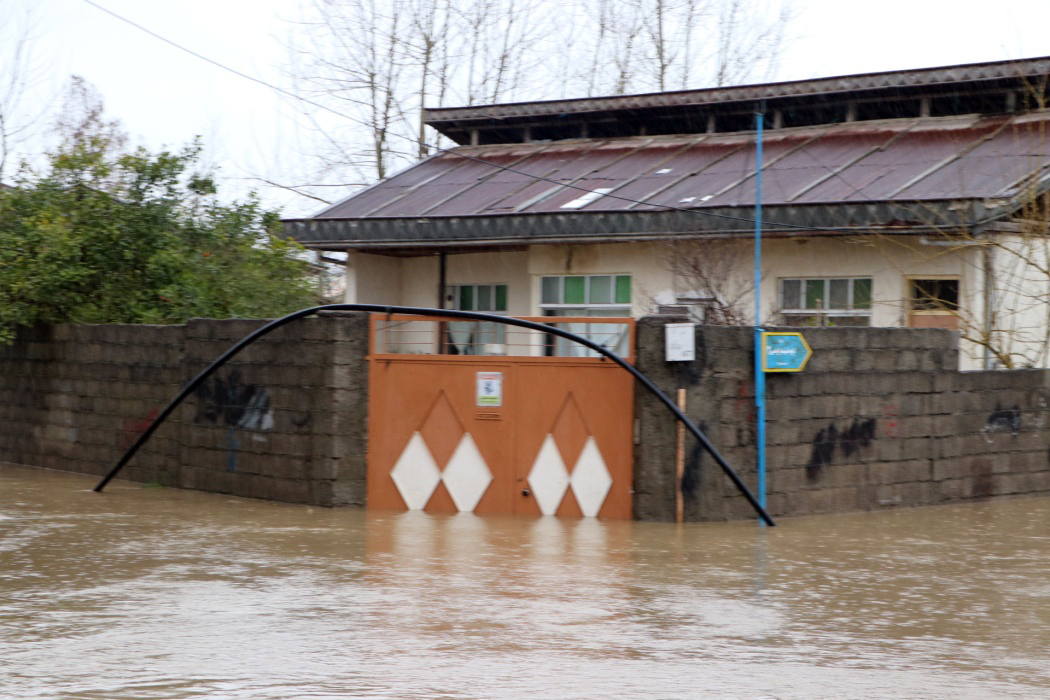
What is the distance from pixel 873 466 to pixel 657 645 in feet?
23.4

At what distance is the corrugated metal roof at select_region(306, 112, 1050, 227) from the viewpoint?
684 inches

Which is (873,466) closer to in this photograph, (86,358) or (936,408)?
(936,408)

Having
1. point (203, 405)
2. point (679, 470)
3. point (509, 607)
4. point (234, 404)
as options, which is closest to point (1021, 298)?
point (679, 470)

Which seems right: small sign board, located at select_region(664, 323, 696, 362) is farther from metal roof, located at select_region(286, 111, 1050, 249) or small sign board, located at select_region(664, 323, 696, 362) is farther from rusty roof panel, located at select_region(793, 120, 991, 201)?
rusty roof panel, located at select_region(793, 120, 991, 201)

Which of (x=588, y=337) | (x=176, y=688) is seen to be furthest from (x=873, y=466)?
(x=176, y=688)

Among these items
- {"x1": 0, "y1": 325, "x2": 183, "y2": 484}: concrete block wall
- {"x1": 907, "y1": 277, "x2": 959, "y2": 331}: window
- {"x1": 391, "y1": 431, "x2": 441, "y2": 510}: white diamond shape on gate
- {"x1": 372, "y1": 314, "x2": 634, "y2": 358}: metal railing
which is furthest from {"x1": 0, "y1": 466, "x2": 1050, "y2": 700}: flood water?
{"x1": 907, "y1": 277, "x2": 959, "y2": 331}: window

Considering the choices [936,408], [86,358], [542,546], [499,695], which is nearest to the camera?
[499,695]

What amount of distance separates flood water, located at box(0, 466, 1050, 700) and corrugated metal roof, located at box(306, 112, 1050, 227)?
613 cm

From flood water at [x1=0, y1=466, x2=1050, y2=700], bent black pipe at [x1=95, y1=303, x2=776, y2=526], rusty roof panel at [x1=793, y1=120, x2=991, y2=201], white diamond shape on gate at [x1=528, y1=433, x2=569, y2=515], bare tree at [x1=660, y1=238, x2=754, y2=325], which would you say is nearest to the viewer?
flood water at [x1=0, y1=466, x2=1050, y2=700]

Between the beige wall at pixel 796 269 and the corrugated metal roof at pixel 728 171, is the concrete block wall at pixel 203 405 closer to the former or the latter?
the corrugated metal roof at pixel 728 171

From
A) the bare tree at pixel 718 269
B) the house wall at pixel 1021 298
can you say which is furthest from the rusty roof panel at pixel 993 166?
the bare tree at pixel 718 269

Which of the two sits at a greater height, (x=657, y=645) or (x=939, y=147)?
(x=939, y=147)

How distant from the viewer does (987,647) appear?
23.9ft

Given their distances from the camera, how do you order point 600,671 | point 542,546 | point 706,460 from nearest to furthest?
1. point 600,671
2. point 542,546
3. point 706,460
